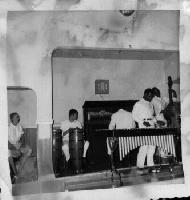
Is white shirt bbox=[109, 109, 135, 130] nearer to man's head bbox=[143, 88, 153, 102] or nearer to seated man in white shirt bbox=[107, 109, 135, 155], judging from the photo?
seated man in white shirt bbox=[107, 109, 135, 155]

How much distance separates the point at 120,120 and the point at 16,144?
0.49 meters

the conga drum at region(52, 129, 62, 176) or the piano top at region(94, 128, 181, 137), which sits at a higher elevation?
the piano top at region(94, 128, 181, 137)

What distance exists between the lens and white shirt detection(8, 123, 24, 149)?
1.63 m

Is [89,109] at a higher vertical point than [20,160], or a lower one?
higher

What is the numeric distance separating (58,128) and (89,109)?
0.17m

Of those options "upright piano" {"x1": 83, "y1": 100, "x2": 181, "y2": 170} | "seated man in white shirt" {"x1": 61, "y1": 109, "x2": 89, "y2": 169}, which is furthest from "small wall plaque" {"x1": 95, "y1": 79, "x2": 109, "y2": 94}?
"seated man in white shirt" {"x1": 61, "y1": 109, "x2": 89, "y2": 169}

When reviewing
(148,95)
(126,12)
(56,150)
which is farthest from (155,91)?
(56,150)

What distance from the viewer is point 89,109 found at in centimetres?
169

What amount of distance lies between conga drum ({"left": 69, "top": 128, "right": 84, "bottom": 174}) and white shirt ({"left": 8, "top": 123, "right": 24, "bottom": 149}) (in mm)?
231

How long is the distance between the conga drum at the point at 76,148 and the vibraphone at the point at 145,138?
0.10 meters


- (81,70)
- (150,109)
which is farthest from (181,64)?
(81,70)

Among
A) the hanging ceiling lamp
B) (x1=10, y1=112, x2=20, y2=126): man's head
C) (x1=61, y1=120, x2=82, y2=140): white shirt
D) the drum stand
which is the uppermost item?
the hanging ceiling lamp

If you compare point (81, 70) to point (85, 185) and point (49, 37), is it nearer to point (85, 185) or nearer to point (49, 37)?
point (49, 37)

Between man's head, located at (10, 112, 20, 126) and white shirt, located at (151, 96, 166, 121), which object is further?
white shirt, located at (151, 96, 166, 121)
